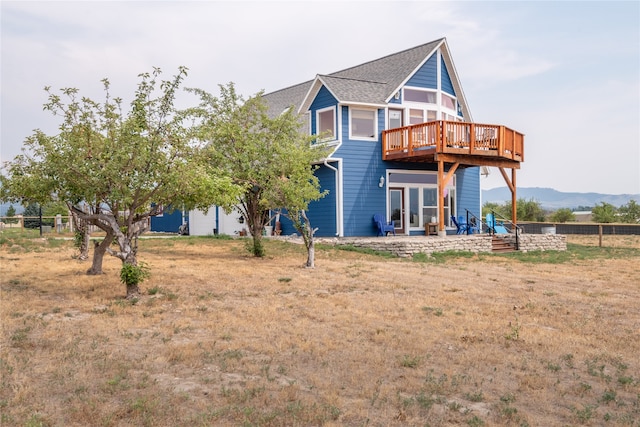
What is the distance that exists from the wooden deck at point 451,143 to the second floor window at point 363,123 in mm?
646

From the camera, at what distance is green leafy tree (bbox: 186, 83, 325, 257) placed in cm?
1459

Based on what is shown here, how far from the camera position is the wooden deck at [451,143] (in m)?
20.6

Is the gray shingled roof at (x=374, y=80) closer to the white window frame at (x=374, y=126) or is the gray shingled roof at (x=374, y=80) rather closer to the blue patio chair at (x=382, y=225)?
the white window frame at (x=374, y=126)

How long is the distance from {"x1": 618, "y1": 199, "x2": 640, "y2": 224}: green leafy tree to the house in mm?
28082

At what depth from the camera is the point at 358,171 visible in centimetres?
2198

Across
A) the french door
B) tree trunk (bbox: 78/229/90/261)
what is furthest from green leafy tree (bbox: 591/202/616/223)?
tree trunk (bbox: 78/229/90/261)

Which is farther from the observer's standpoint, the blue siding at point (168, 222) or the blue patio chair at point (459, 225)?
the blue siding at point (168, 222)

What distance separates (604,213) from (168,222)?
34805mm

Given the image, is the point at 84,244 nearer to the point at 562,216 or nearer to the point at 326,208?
the point at 326,208

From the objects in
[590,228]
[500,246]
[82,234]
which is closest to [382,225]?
[500,246]

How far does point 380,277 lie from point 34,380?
840 cm

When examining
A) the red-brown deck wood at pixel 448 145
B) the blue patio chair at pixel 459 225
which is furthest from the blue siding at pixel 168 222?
the blue patio chair at pixel 459 225

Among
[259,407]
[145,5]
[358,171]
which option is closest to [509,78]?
[358,171]

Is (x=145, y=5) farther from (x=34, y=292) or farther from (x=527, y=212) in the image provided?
(x=527, y=212)
